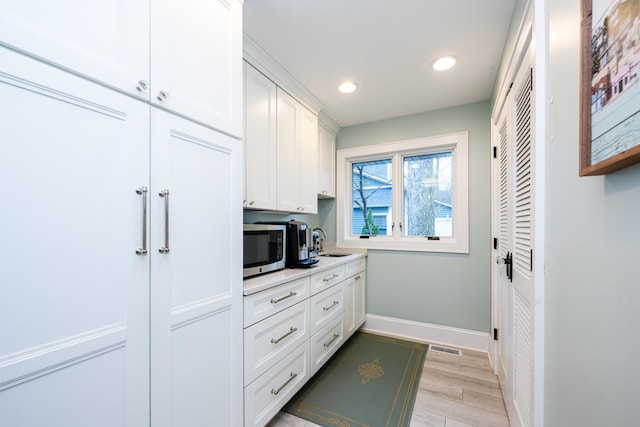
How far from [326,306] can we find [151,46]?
6.43ft

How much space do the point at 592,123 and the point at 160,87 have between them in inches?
50.6

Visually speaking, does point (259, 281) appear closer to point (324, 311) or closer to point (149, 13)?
point (324, 311)

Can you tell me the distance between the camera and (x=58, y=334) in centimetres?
72

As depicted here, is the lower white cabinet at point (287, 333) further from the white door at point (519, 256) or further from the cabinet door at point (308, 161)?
the white door at point (519, 256)

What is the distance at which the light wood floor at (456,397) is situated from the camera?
1.63 metres

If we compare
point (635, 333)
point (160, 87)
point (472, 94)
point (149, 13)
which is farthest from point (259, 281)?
point (472, 94)

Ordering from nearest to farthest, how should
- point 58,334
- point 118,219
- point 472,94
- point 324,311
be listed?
point 58,334 → point 118,219 → point 324,311 → point 472,94

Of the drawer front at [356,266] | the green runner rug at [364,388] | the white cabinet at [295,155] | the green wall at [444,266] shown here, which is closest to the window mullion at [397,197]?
the green wall at [444,266]

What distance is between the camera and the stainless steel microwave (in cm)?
163

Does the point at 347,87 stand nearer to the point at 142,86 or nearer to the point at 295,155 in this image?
the point at 295,155

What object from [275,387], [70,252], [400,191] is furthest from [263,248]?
[400,191]

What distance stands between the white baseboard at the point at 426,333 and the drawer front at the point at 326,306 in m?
0.80

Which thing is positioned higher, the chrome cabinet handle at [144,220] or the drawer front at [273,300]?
the chrome cabinet handle at [144,220]

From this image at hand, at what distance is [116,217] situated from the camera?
0.83m
